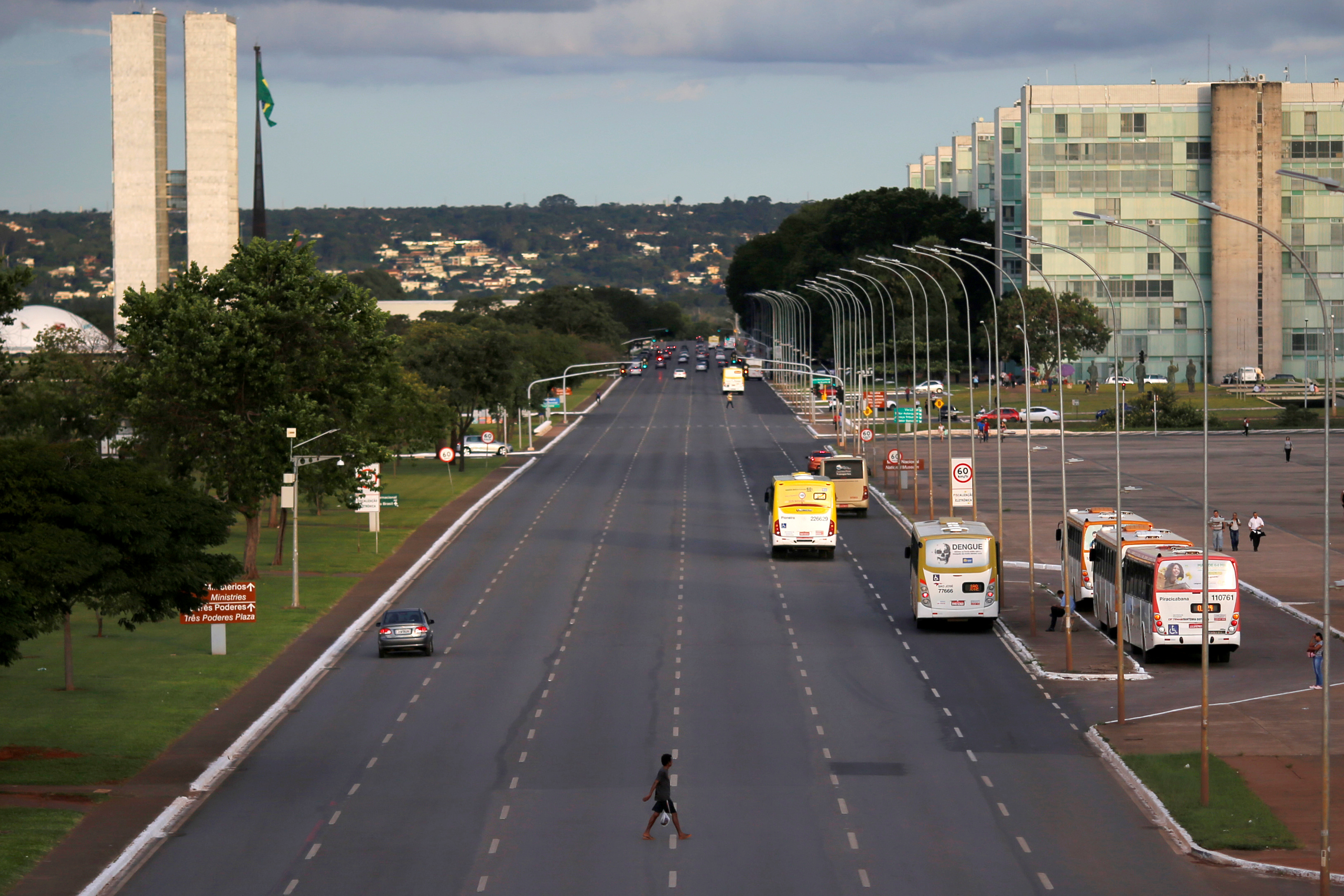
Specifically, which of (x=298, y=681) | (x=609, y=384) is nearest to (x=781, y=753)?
(x=298, y=681)

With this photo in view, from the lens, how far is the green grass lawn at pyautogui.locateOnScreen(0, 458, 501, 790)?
33.9 meters

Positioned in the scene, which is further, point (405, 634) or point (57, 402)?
point (57, 402)

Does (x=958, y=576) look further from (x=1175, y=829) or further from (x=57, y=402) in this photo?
(x=57, y=402)

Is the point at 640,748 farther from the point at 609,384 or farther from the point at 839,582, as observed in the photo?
the point at 609,384

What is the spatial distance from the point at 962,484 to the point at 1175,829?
1444 inches

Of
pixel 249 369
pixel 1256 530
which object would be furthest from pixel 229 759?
pixel 1256 530

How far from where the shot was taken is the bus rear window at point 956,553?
157 feet

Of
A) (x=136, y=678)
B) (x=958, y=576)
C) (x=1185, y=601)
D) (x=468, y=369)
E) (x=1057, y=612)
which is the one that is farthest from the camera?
(x=468, y=369)

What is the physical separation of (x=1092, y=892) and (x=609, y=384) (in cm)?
16470

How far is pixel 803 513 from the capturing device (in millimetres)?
62812

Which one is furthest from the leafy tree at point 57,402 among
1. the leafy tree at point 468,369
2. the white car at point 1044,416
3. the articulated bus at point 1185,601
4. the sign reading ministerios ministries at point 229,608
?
the white car at point 1044,416

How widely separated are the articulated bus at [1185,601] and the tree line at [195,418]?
23.3 meters

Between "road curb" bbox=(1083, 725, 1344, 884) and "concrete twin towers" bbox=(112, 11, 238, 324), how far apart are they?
135 metres

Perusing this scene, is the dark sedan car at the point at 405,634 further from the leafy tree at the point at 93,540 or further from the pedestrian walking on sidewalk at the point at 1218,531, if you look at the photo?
the pedestrian walking on sidewalk at the point at 1218,531
